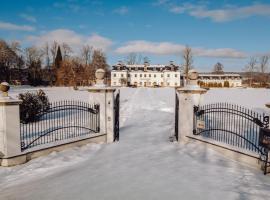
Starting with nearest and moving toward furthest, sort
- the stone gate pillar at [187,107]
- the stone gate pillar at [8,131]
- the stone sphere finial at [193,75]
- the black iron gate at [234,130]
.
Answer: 1. the stone gate pillar at [8,131]
2. the black iron gate at [234,130]
3. the stone gate pillar at [187,107]
4. the stone sphere finial at [193,75]

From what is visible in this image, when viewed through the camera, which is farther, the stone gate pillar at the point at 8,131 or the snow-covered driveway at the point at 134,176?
the stone gate pillar at the point at 8,131

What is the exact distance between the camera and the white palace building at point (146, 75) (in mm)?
94256

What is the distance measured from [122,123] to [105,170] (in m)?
6.73

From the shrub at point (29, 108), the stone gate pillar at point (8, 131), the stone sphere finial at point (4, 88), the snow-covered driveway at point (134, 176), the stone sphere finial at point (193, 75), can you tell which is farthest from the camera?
the shrub at point (29, 108)

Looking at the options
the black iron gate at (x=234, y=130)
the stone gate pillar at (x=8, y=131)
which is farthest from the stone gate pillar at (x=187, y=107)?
the stone gate pillar at (x=8, y=131)

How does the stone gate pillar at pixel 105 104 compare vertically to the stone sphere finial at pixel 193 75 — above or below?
below

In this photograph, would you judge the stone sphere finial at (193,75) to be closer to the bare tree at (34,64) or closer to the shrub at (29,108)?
the shrub at (29,108)

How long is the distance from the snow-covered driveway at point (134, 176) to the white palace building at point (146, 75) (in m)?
85.6

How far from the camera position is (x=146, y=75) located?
9731cm

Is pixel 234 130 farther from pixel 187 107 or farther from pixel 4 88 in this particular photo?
pixel 4 88

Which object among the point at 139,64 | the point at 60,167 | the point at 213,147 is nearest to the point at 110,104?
the point at 60,167

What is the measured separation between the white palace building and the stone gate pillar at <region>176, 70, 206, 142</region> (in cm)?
8405

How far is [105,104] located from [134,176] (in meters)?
3.84

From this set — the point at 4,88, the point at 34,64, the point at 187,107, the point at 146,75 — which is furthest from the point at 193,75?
the point at 146,75
